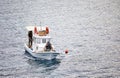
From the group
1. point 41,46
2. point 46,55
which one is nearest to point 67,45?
point 41,46

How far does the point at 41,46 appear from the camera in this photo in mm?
84812

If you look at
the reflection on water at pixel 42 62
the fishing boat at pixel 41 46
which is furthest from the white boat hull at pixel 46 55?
the reflection on water at pixel 42 62

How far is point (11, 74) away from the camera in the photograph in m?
76.8

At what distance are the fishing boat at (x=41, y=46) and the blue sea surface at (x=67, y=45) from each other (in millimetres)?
1213

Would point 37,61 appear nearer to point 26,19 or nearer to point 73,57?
point 73,57

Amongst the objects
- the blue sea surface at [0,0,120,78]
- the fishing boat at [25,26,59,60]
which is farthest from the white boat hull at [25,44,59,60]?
the blue sea surface at [0,0,120,78]

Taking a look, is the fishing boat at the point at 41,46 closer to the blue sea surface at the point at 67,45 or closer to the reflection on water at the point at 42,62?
the reflection on water at the point at 42,62

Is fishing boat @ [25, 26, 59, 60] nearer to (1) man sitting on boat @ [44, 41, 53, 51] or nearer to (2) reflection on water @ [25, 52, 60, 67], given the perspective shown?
(1) man sitting on boat @ [44, 41, 53, 51]

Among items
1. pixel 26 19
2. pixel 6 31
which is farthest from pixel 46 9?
pixel 6 31

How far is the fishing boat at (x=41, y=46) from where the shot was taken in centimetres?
8354

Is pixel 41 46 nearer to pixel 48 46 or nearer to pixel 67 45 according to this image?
pixel 48 46

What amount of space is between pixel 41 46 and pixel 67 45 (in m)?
15.3

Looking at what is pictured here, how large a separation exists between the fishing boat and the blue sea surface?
1213 mm

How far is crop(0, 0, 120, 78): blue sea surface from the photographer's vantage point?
78875 mm
